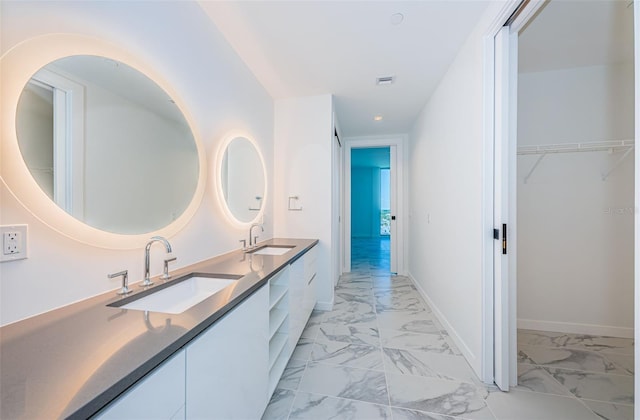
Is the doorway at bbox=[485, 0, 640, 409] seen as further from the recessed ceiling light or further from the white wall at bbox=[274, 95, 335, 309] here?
the white wall at bbox=[274, 95, 335, 309]

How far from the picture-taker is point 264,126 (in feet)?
8.48

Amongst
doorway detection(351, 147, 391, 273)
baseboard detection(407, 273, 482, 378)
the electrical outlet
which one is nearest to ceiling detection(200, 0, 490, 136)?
the electrical outlet

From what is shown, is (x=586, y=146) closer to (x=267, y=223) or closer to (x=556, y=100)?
(x=556, y=100)

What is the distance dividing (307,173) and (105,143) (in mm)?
1950

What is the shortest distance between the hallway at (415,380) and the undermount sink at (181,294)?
0.79 meters

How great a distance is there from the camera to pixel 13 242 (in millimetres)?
718

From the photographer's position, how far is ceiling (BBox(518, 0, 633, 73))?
162 centimetres

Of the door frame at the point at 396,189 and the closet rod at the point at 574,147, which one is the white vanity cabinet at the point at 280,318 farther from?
the door frame at the point at 396,189

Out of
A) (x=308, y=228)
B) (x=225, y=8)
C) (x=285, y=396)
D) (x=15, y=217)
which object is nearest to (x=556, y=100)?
(x=308, y=228)

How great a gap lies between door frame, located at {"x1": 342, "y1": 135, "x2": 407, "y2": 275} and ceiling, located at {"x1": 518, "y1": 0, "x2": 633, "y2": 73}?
6.81 feet

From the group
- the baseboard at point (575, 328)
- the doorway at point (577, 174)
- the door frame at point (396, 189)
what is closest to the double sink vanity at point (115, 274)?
the doorway at point (577, 174)

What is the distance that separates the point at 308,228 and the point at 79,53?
2.20 metres

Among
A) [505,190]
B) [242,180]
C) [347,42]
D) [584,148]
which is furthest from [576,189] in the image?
[242,180]

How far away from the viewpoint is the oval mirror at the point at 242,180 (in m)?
1.85
